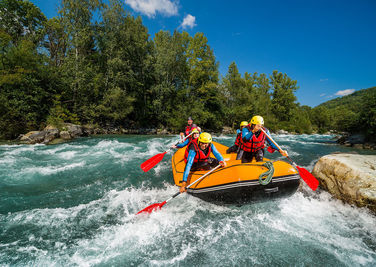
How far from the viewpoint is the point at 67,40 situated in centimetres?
1438

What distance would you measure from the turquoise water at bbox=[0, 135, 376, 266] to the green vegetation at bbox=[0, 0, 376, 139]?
378 inches

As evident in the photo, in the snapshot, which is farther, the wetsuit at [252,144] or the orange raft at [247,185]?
the wetsuit at [252,144]

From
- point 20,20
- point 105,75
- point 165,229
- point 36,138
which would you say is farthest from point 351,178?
point 20,20

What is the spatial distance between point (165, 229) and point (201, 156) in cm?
167

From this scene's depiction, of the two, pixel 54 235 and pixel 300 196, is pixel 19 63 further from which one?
pixel 300 196

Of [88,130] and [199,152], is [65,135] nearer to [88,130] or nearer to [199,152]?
[88,130]

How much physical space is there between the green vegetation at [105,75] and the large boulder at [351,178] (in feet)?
42.1

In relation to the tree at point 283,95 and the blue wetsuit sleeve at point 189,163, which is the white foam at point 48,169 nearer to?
the blue wetsuit sleeve at point 189,163

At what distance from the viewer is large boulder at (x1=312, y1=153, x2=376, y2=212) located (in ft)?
10.2

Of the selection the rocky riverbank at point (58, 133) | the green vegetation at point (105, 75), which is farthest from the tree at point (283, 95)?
the rocky riverbank at point (58, 133)

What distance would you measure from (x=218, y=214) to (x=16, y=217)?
3777 millimetres

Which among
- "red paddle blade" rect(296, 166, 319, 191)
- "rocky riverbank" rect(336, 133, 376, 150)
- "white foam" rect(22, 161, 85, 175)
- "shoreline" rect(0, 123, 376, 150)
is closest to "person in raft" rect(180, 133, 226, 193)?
"red paddle blade" rect(296, 166, 319, 191)

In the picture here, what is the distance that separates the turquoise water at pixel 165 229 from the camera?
7.40 ft

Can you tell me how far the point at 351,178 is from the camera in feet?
11.1
